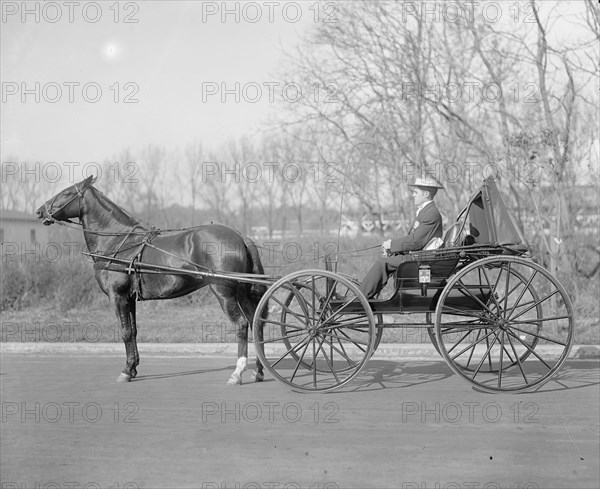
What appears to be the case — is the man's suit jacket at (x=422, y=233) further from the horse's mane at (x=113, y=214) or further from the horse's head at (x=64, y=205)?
the horse's head at (x=64, y=205)

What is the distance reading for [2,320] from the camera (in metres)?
13.3

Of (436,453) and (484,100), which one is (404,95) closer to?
(484,100)

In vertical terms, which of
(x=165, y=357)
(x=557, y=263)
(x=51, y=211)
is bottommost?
(x=165, y=357)

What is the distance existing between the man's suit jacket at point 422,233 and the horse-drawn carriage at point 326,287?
0.14 metres

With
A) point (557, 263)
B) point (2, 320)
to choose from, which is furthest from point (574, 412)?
point (2, 320)

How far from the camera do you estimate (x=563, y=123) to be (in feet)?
44.7

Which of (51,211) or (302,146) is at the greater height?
(302,146)

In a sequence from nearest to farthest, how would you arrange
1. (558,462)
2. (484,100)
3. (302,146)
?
(558,462) < (484,100) < (302,146)

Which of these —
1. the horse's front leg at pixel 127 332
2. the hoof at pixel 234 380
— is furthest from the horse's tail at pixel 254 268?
the horse's front leg at pixel 127 332

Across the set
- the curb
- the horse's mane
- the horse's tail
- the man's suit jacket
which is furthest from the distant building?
the man's suit jacket

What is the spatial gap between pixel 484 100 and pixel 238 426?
1018 centimetres

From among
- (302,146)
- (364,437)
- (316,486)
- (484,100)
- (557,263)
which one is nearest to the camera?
(316,486)

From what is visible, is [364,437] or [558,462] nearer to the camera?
[558,462]

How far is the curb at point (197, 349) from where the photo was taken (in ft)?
31.8
